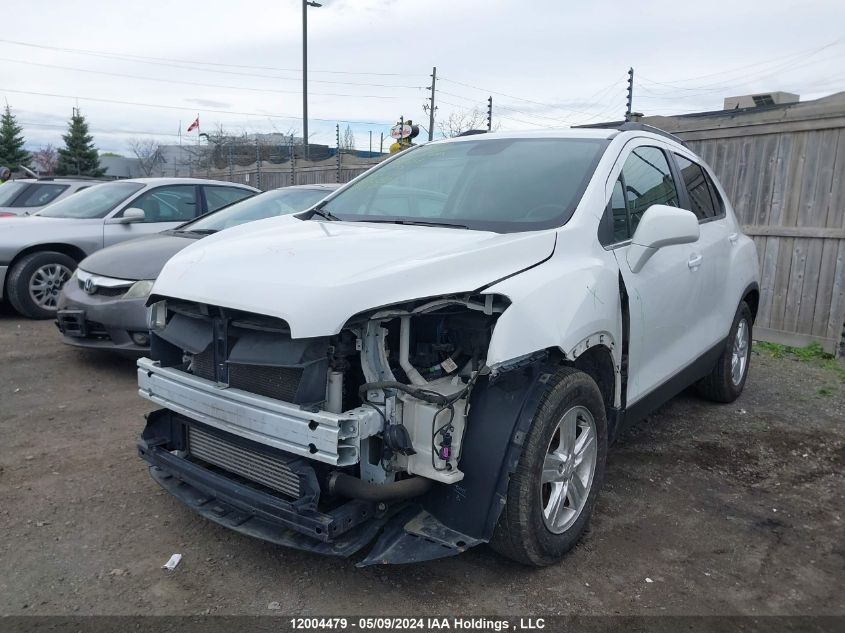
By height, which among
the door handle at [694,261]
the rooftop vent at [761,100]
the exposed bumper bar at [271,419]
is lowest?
the exposed bumper bar at [271,419]

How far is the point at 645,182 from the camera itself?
394 cm

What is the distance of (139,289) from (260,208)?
1553mm

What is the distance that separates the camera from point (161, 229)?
8.01 metres

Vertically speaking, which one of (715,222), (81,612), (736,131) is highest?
(736,131)

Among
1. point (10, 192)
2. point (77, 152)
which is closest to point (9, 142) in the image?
point (77, 152)

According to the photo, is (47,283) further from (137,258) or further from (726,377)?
(726,377)

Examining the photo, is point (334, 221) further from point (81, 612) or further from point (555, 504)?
point (81, 612)

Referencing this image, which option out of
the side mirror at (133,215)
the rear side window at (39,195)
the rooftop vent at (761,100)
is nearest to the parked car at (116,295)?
the side mirror at (133,215)

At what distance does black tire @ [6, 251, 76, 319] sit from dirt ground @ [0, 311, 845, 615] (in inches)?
132

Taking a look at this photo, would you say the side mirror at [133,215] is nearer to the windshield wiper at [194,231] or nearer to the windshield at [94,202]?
the windshield at [94,202]

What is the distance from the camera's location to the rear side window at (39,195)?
10713 millimetres

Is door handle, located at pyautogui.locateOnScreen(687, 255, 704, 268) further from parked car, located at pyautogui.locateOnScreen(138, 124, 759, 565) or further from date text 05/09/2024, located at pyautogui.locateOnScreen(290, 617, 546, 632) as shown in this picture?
date text 05/09/2024, located at pyautogui.locateOnScreen(290, 617, 546, 632)

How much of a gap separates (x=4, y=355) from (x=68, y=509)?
3.49 meters

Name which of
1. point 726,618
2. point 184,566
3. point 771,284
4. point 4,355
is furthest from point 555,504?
point 771,284
